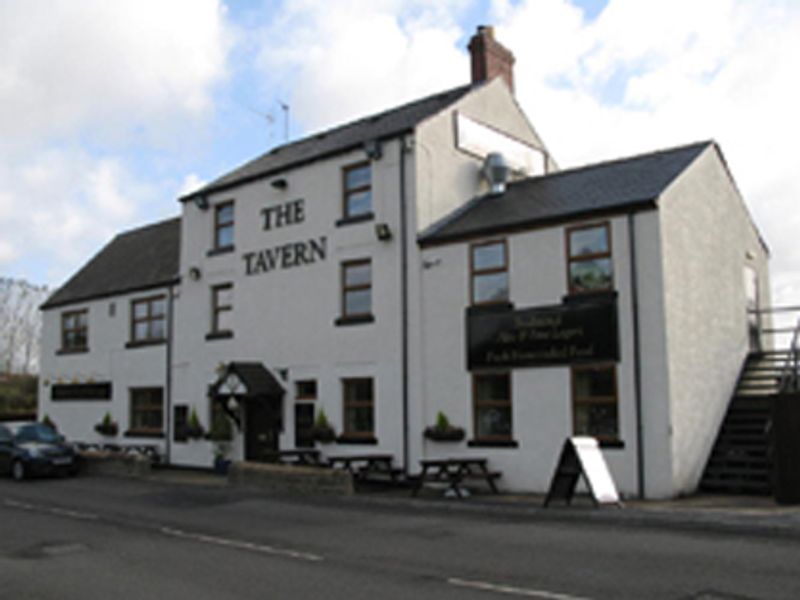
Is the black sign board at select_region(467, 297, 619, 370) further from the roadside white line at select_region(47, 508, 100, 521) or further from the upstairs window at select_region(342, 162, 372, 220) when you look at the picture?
the roadside white line at select_region(47, 508, 100, 521)

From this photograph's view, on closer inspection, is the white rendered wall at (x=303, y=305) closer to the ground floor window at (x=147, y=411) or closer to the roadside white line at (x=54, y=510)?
the ground floor window at (x=147, y=411)

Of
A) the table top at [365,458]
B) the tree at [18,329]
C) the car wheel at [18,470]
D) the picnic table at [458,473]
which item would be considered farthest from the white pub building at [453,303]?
the tree at [18,329]

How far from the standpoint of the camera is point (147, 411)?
25594 mm

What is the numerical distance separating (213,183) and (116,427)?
28.2ft

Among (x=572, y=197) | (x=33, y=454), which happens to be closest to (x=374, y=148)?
(x=572, y=197)

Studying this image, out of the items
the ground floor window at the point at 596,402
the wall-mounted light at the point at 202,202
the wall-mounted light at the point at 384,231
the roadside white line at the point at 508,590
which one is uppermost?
the wall-mounted light at the point at 202,202

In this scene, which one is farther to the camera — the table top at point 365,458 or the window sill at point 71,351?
the window sill at point 71,351

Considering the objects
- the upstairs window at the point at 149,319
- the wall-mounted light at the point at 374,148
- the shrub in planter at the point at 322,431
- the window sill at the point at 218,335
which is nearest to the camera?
the wall-mounted light at the point at 374,148

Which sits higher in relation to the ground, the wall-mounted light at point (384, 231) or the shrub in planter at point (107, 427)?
the wall-mounted light at point (384, 231)

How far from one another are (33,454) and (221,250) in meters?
7.37

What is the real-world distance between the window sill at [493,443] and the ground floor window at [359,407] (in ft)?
9.29

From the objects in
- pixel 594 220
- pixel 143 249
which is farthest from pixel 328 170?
pixel 143 249

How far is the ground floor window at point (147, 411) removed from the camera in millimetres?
25000

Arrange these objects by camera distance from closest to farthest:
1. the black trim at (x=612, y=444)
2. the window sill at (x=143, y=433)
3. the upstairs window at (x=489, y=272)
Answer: the black trim at (x=612, y=444) < the upstairs window at (x=489, y=272) < the window sill at (x=143, y=433)
